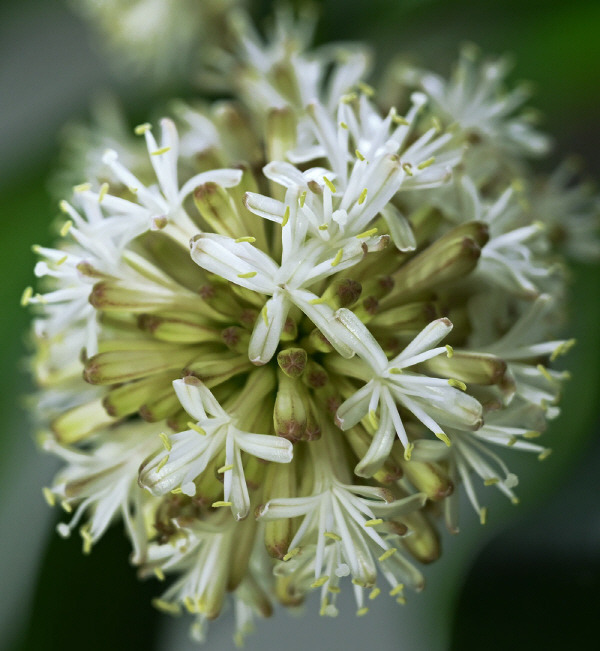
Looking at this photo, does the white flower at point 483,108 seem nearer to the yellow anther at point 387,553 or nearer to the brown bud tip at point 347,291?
the brown bud tip at point 347,291

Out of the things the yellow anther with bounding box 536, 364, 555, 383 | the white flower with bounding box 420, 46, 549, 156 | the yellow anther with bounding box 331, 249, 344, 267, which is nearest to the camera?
the yellow anther with bounding box 331, 249, 344, 267

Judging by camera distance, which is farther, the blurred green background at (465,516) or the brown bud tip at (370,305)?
the blurred green background at (465,516)

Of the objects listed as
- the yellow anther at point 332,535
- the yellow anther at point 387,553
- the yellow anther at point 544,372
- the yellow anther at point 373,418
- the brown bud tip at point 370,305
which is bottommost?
the yellow anther at point 387,553

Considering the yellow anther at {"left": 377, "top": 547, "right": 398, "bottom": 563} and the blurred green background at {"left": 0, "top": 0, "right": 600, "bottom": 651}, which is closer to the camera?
the yellow anther at {"left": 377, "top": 547, "right": 398, "bottom": 563}

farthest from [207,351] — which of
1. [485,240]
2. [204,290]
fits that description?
[485,240]

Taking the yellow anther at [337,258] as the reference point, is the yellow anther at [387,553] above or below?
below

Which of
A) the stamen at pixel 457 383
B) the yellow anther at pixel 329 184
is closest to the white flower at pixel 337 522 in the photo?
the stamen at pixel 457 383

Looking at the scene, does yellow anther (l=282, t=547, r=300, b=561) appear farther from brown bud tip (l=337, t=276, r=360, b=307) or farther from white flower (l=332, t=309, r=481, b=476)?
brown bud tip (l=337, t=276, r=360, b=307)

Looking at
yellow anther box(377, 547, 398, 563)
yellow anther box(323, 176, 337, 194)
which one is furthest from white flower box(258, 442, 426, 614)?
yellow anther box(323, 176, 337, 194)
